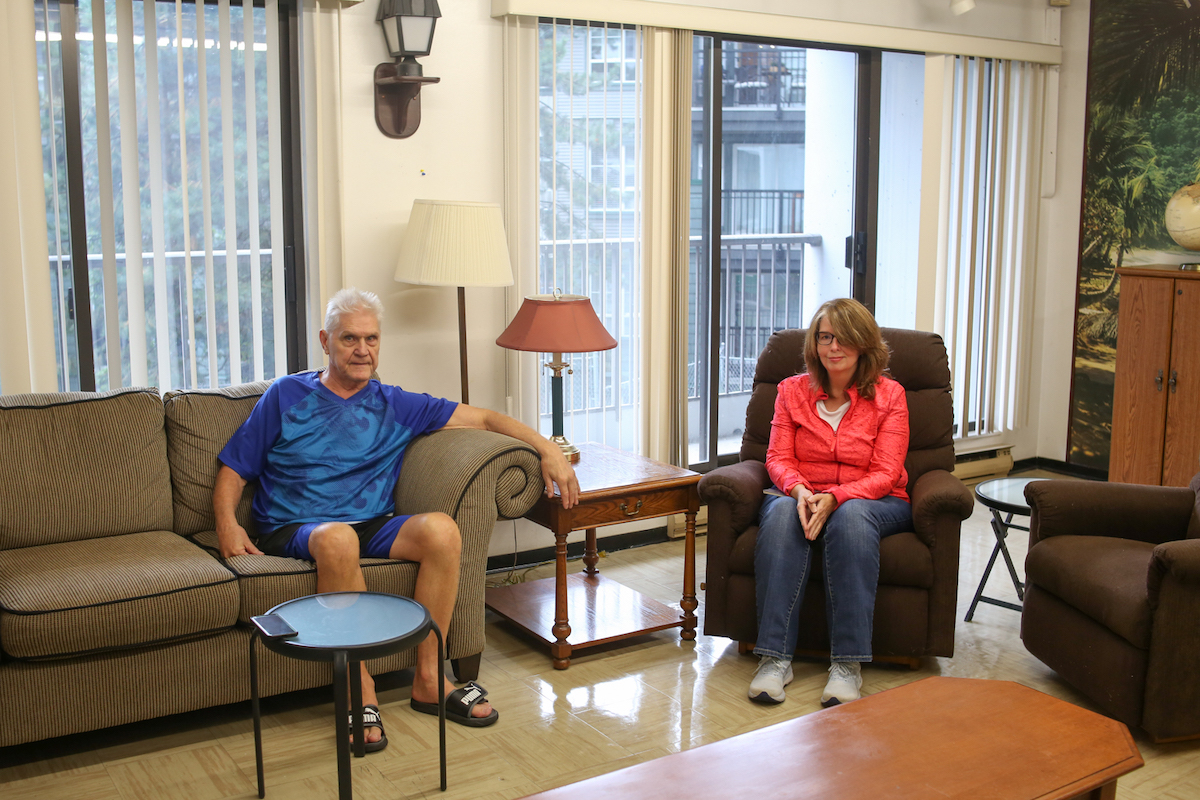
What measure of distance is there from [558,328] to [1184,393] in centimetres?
268

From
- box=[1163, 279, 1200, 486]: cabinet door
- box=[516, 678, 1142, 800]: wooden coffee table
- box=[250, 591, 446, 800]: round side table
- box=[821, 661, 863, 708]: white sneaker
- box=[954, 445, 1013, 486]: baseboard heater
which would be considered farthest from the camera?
box=[954, 445, 1013, 486]: baseboard heater

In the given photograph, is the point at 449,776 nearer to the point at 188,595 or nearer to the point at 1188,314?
the point at 188,595

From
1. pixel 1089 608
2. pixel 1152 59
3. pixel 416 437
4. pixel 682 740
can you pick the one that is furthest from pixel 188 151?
pixel 1152 59

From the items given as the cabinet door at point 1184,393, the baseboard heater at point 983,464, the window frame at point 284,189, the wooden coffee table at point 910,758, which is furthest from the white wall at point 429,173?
the cabinet door at point 1184,393

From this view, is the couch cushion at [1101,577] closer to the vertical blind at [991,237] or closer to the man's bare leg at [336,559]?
the man's bare leg at [336,559]

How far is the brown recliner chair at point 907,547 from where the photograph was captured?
9.78 feet

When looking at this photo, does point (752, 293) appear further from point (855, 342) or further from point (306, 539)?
point (306, 539)

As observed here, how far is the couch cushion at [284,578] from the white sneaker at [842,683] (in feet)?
3.69

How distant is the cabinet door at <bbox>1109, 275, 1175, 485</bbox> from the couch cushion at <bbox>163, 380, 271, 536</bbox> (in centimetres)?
352

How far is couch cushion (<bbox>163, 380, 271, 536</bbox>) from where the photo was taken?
3.01m

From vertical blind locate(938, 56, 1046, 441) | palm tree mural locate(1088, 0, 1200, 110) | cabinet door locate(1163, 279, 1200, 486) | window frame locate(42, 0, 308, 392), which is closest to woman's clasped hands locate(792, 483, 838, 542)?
window frame locate(42, 0, 308, 392)

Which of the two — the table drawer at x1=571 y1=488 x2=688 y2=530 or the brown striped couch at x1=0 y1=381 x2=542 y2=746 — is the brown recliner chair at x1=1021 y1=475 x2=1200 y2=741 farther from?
the brown striped couch at x1=0 y1=381 x2=542 y2=746

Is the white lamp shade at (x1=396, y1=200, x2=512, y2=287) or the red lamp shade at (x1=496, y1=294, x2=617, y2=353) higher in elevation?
the white lamp shade at (x1=396, y1=200, x2=512, y2=287)

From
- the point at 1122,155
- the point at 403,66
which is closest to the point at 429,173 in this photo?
the point at 403,66
